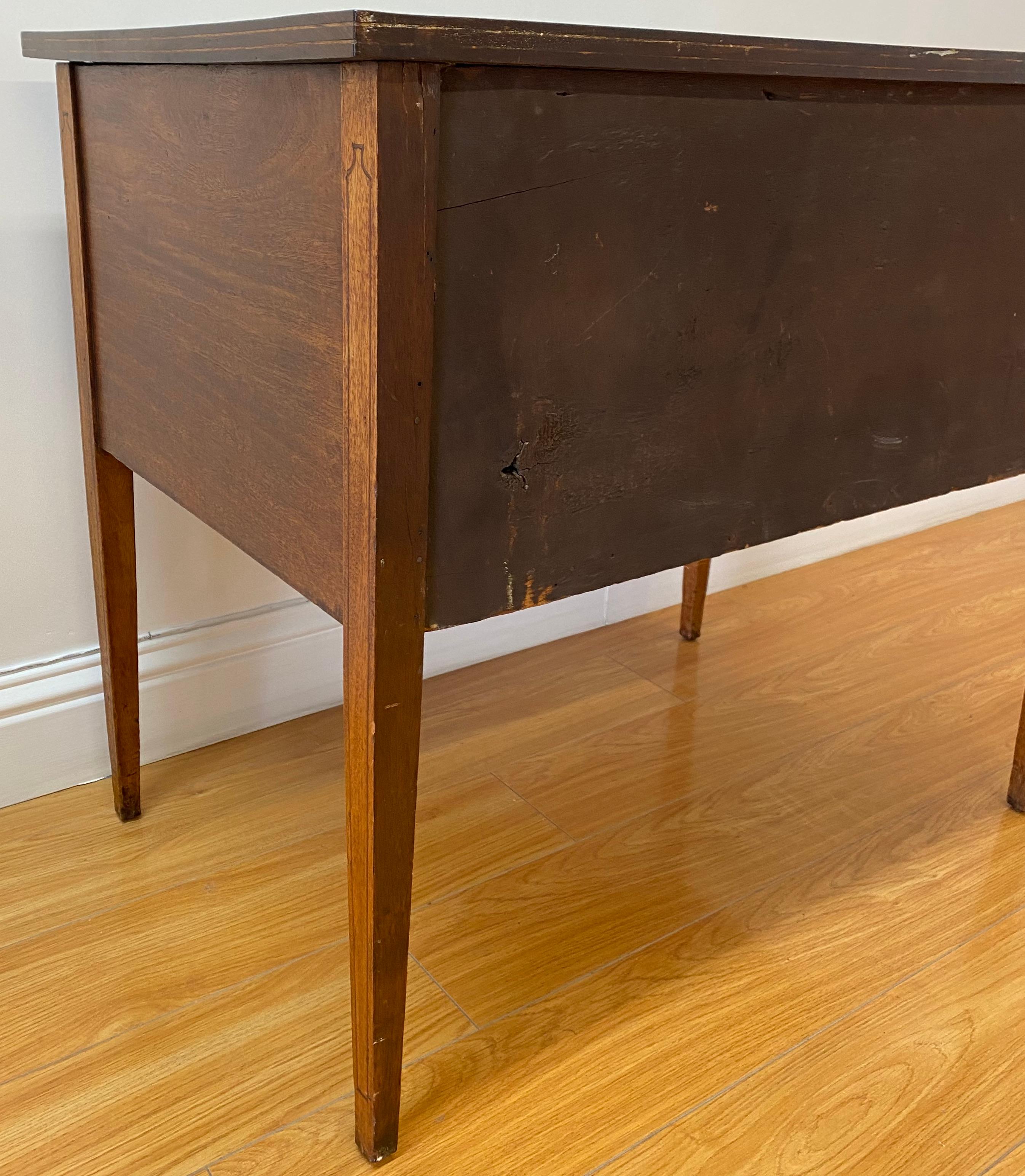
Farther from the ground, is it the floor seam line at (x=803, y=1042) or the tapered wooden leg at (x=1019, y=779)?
the tapered wooden leg at (x=1019, y=779)

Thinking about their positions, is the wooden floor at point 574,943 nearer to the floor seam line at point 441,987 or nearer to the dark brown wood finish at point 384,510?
the floor seam line at point 441,987

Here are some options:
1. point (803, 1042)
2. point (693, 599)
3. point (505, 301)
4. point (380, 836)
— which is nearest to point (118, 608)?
point (380, 836)

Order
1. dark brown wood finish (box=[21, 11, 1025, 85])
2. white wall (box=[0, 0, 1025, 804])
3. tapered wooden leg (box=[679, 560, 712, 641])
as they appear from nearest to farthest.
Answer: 1. dark brown wood finish (box=[21, 11, 1025, 85])
2. white wall (box=[0, 0, 1025, 804])
3. tapered wooden leg (box=[679, 560, 712, 641])

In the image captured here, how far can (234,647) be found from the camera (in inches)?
50.2

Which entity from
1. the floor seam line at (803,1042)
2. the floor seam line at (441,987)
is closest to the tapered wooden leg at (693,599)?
the floor seam line at (803,1042)

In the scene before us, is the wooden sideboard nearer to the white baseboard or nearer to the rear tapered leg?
the rear tapered leg

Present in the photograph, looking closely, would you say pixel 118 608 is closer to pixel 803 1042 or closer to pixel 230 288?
pixel 230 288

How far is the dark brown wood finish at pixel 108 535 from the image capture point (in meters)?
0.92

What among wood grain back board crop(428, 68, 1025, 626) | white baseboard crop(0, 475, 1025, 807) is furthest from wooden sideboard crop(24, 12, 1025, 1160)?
white baseboard crop(0, 475, 1025, 807)

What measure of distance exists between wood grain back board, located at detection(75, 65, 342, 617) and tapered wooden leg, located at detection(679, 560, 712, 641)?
2.80ft

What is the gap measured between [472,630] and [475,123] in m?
0.97

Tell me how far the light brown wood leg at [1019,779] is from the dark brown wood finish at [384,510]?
773 mm

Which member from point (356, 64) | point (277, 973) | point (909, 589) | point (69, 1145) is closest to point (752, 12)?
point (909, 589)

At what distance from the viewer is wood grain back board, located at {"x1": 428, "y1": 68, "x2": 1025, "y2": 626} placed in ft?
2.00
